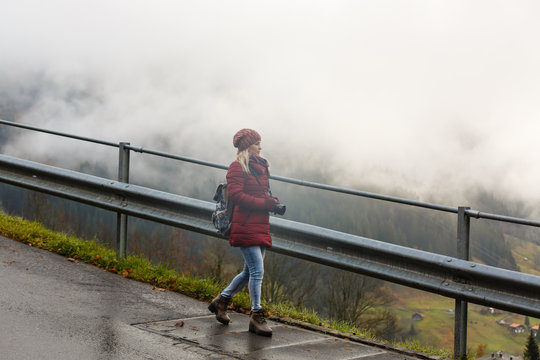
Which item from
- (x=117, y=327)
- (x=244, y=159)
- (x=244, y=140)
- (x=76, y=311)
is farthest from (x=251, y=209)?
(x=76, y=311)

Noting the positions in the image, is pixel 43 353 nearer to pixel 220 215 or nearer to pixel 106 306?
pixel 106 306

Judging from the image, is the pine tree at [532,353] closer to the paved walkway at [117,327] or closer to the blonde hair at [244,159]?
the paved walkway at [117,327]

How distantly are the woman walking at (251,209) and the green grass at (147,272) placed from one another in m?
0.66

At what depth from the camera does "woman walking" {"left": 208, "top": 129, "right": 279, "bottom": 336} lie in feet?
17.4

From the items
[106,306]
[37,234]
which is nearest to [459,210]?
[106,306]

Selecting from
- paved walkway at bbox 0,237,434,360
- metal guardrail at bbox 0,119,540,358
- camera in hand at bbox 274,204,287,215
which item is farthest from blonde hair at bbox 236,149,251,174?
paved walkway at bbox 0,237,434,360

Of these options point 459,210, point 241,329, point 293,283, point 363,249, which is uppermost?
point 459,210

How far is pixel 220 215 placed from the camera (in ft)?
17.9

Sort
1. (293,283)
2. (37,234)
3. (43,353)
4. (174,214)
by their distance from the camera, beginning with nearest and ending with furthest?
1. (43,353)
2. (174,214)
3. (37,234)
4. (293,283)

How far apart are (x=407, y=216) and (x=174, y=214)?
88.4 m

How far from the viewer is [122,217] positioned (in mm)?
6871

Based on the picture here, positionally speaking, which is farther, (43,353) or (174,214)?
(174,214)

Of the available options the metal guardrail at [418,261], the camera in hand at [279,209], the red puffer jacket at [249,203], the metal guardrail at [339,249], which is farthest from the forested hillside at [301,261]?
the red puffer jacket at [249,203]

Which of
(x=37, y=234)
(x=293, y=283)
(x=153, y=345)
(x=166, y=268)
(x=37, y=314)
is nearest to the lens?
(x=153, y=345)
